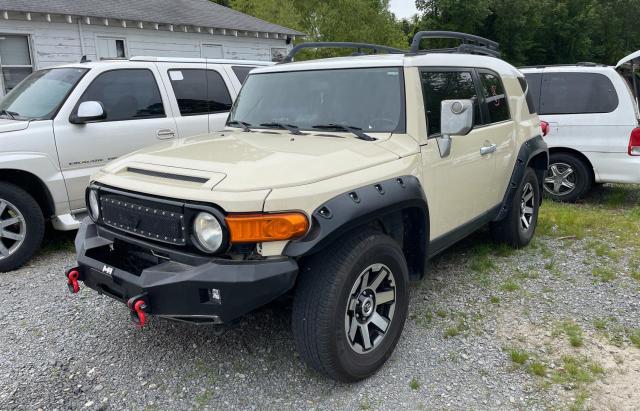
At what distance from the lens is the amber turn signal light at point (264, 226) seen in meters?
2.60

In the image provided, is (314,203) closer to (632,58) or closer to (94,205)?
(94,205)

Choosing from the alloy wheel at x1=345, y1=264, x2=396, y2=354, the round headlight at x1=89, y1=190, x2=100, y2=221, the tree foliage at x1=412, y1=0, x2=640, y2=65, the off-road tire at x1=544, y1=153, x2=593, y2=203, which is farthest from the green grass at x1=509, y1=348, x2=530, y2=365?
the tree foliage at x1=412, y1=0, x2=640, y2=65

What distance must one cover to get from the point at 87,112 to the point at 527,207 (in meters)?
4.48

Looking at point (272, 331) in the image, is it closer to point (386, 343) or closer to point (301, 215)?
point (386, 343)

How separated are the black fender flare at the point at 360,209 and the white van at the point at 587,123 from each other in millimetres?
4868

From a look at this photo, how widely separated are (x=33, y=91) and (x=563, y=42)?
126ft

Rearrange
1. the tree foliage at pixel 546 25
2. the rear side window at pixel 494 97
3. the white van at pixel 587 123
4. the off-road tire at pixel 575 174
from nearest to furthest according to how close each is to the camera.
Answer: the rear side window at pixel 494 97 → the white van at pixel 587 123 → the off-road tire at pixel 575 174 → the tree foliage at pixel 546 25

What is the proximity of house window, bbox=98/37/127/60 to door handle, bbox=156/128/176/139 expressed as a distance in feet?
26.1

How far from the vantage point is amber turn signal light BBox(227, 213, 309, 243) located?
2.60 m

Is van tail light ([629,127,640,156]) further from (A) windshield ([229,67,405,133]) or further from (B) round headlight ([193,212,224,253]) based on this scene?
(B) round headlight ([193,212,224,253])

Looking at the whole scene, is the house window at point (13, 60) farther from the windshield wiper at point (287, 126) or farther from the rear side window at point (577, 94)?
the rear side window at point (577, 94)

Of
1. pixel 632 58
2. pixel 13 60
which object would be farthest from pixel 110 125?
pixel 13 60

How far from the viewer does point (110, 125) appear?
5.46 m

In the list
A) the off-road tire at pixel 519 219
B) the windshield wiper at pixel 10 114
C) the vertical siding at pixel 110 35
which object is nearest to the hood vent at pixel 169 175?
the windshield wiper at pixel 10 114
